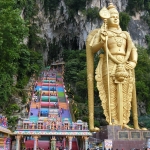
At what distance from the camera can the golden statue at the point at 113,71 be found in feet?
29.4

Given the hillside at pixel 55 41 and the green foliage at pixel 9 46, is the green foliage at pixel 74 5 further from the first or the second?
the green foliage at pixel 9 46

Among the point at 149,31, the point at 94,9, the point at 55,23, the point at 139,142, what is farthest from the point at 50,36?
the point at 139,142

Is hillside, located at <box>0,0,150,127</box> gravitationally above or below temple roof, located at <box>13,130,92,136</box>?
above

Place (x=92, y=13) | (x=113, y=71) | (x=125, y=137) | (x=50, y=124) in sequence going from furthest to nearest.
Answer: (x=92, y=13) < (x=113, y=71) < (x=50, y=124) < (x=125, y=137)

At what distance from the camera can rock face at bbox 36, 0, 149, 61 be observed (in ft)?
70.0

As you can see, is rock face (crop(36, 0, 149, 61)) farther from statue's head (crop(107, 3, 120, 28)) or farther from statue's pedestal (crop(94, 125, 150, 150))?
statue's pedestal (crop(94, 125, 150, 150))

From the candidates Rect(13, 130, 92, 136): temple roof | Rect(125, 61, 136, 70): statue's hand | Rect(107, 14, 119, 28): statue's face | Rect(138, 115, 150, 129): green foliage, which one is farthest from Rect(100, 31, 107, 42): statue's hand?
Rect(138, 115, 150, 129): green foliage

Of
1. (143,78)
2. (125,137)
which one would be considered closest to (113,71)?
(125,137)

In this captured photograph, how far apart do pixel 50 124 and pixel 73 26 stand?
18.1 meters

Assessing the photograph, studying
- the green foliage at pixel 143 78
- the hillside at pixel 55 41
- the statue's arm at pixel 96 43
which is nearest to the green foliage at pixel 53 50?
the hillside at pixel 55 41

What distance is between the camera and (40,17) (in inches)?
954

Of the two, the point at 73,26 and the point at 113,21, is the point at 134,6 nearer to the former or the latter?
the point at 73,26

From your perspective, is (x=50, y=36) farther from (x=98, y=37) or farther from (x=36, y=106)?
(x=98, y=37)

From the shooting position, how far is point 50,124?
331 inches
